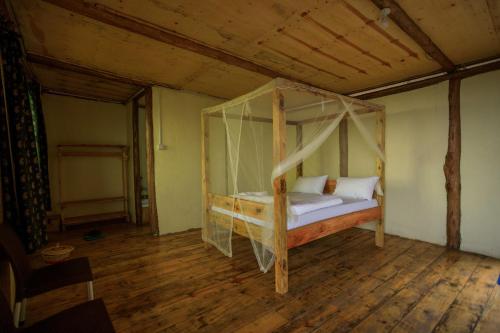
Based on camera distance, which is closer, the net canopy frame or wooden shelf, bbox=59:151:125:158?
the net canopy frame

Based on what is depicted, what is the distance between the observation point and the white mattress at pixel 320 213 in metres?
2.32

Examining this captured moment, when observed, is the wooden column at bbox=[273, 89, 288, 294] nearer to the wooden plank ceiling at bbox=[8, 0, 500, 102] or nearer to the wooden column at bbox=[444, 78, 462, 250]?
the wooden plank ceiling at bbox=[8, 0, 500, 102]

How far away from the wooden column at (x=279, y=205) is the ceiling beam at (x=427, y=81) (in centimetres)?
239

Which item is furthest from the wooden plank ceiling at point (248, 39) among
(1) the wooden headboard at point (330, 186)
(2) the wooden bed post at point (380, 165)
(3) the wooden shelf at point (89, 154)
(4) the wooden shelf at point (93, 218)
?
(4) the wooden shelf at point (93, 218)

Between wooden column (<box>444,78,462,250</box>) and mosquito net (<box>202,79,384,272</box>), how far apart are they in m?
0.91

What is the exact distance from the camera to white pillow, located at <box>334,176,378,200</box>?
3.20 meters

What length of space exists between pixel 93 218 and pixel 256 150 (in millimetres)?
3324

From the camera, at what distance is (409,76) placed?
10.8ft

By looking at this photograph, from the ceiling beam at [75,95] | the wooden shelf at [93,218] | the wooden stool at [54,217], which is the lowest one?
the wooden shelf at [93,218]

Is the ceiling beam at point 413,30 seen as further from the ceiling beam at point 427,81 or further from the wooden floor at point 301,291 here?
the wooden floor at point 301,291

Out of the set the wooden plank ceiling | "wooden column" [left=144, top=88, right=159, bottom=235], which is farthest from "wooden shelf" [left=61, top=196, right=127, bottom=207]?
the wooden plank ceiling

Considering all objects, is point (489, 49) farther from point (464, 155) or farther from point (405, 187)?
point (405, 187)

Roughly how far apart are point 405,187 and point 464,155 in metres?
0.79

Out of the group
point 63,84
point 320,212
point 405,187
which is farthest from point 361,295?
point 63,84
